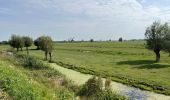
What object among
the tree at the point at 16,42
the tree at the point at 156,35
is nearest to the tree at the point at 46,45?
the tree at the point at 156,35

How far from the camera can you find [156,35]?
67312 millimetres

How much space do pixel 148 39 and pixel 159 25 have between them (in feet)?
12.5

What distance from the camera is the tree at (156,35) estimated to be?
65.9 metres

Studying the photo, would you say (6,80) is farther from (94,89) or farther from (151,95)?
(151,95)

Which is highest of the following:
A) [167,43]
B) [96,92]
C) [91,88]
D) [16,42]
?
[16,42]

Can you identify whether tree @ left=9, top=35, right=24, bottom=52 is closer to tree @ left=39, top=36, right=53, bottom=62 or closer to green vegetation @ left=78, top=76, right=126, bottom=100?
tree @ left=39, top=36, right=53, bottom=62

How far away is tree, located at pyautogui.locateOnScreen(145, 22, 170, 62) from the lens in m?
65.9

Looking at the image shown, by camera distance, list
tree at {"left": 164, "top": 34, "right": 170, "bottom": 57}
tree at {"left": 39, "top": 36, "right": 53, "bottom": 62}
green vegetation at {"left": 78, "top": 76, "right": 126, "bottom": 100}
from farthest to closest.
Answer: tree at {"left": 39, "top": 36, "right": 53, "bottom": 62} < tree at {"left": 164, "top": 34, "right": 170, "bottom": 57} < green vegetation at {"left": 78, "top": 76, "right": 126, "bottom": 100}

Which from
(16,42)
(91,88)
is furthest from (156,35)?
(16,42)

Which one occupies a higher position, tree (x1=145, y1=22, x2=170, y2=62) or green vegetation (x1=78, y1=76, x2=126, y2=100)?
tree (x1=145, y1=22, x2=170, y2=62)

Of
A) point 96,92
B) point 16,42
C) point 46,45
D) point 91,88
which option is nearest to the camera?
point 96,92

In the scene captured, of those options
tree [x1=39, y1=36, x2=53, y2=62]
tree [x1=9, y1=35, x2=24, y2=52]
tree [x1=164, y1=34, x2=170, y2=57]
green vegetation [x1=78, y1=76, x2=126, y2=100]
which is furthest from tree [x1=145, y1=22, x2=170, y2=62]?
tree [x1=9, y1=35, x2=24, y2=52]

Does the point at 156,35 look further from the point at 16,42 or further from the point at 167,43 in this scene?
the point at 16,42

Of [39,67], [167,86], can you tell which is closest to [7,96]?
[167,86]
